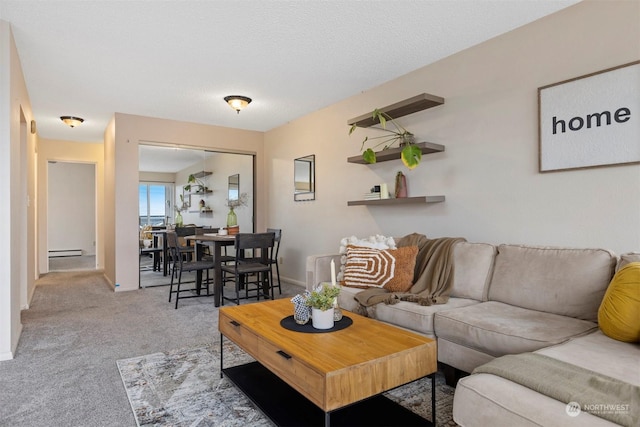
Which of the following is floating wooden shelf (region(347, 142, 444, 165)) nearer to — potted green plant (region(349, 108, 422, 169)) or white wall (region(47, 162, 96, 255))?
potted green plant (region(349, 108, 422, 169))

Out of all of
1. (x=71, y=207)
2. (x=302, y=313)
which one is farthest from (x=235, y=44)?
(x=71, y=207)

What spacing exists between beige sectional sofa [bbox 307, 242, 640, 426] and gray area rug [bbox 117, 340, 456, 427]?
1.04 feet

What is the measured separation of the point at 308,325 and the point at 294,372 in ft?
1.48

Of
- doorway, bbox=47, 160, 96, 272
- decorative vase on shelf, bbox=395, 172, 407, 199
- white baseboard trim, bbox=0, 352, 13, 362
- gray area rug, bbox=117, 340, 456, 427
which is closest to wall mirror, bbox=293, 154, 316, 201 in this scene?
decorative vase on shelf, bbox=395, 172, 407, 199

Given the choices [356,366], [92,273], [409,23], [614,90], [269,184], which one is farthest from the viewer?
[92,273]

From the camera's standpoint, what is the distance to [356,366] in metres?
1.50

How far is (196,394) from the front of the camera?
2.18 meters

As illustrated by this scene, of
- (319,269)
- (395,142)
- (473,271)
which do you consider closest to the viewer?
(473,271)

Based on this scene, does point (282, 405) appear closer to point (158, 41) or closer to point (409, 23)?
point (409, 23)

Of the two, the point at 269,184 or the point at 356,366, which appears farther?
the point at 269,184

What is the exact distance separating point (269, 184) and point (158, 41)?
11.5 feet

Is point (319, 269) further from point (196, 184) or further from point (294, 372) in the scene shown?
point (196, 184)

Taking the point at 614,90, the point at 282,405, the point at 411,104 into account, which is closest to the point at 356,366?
the point at 282,405

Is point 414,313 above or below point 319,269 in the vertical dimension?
below
